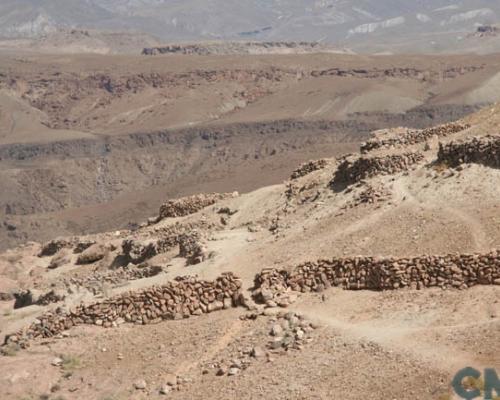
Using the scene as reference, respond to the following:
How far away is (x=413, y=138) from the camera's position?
1012 inches

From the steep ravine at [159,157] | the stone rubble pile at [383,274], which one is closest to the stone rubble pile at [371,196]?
the stone rubble pile at [383,274]

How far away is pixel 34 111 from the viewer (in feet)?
472

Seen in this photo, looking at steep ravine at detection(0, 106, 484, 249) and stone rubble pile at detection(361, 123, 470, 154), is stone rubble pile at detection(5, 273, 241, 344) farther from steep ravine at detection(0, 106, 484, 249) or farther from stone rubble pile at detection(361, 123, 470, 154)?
steep ravine at detection(0, 106, 484, 249)

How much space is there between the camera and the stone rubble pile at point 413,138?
83.1 ft

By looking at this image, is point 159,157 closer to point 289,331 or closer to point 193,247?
point 193,247

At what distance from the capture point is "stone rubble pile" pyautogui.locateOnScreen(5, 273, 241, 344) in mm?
16297

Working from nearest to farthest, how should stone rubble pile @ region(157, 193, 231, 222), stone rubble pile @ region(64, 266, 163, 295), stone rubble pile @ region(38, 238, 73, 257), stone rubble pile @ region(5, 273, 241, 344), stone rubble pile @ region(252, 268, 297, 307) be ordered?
stone rubble pile @ region(252, 268, 297, 307)
stone rubble pile @ region(5, 273, 241, 344)
stone rubble pile @ region(64, 266, 163, 295)
stone rubble pile @ region(157, 193, 231, 222)
stone rubble pile @ region(38, 238, 73, 257)

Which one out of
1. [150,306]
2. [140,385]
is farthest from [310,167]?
[140,385]

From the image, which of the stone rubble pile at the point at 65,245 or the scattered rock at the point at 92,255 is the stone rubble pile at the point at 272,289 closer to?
the scattered rock at the point at 92,255

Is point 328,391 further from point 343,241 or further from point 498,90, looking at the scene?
point 498,90

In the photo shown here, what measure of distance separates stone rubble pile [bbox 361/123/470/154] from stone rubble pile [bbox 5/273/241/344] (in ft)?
33.6

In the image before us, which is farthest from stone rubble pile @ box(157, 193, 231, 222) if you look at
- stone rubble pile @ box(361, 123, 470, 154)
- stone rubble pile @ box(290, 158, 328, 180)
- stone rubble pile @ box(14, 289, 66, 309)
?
stone rubble pile @ box(14, 289, 66, 309)

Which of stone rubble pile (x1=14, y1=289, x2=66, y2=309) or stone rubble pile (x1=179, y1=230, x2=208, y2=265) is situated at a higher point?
stone rubble pile (x1=179, y1=230, x2=208, y2=265)

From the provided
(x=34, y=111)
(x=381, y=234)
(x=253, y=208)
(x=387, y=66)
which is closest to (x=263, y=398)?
(x=381, y=234)
